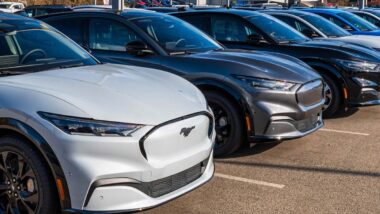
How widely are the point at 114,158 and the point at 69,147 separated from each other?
291 mm

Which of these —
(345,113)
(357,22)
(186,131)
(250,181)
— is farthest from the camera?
(357,22)

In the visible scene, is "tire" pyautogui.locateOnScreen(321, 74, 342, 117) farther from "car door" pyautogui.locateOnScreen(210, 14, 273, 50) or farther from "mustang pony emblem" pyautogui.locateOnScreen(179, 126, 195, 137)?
"mustang pony emblem" pyautogui.locateOnScreen(179, 126, 195, 137)

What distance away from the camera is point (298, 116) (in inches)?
219

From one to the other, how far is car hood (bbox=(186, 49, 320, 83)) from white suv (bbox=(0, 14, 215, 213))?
1676 mm

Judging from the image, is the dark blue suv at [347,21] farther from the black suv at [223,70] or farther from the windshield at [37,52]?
the windshield at [37,52]

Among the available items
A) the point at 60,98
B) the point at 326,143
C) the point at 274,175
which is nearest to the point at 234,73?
the point at 274,175

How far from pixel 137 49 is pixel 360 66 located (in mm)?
3765

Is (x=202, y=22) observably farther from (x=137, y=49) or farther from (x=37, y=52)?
(x=37, y=52)

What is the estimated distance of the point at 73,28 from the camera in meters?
6.61

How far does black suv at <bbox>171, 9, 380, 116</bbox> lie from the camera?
7.78 metres

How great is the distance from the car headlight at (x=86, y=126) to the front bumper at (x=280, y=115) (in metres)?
2.34

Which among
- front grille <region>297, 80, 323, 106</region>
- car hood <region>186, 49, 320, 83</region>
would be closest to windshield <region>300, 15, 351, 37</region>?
car hood <region>186, 49, 320, 83</region>

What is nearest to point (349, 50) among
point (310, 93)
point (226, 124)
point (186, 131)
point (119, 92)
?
point (310, 93)

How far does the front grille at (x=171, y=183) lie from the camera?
11.3 feet
